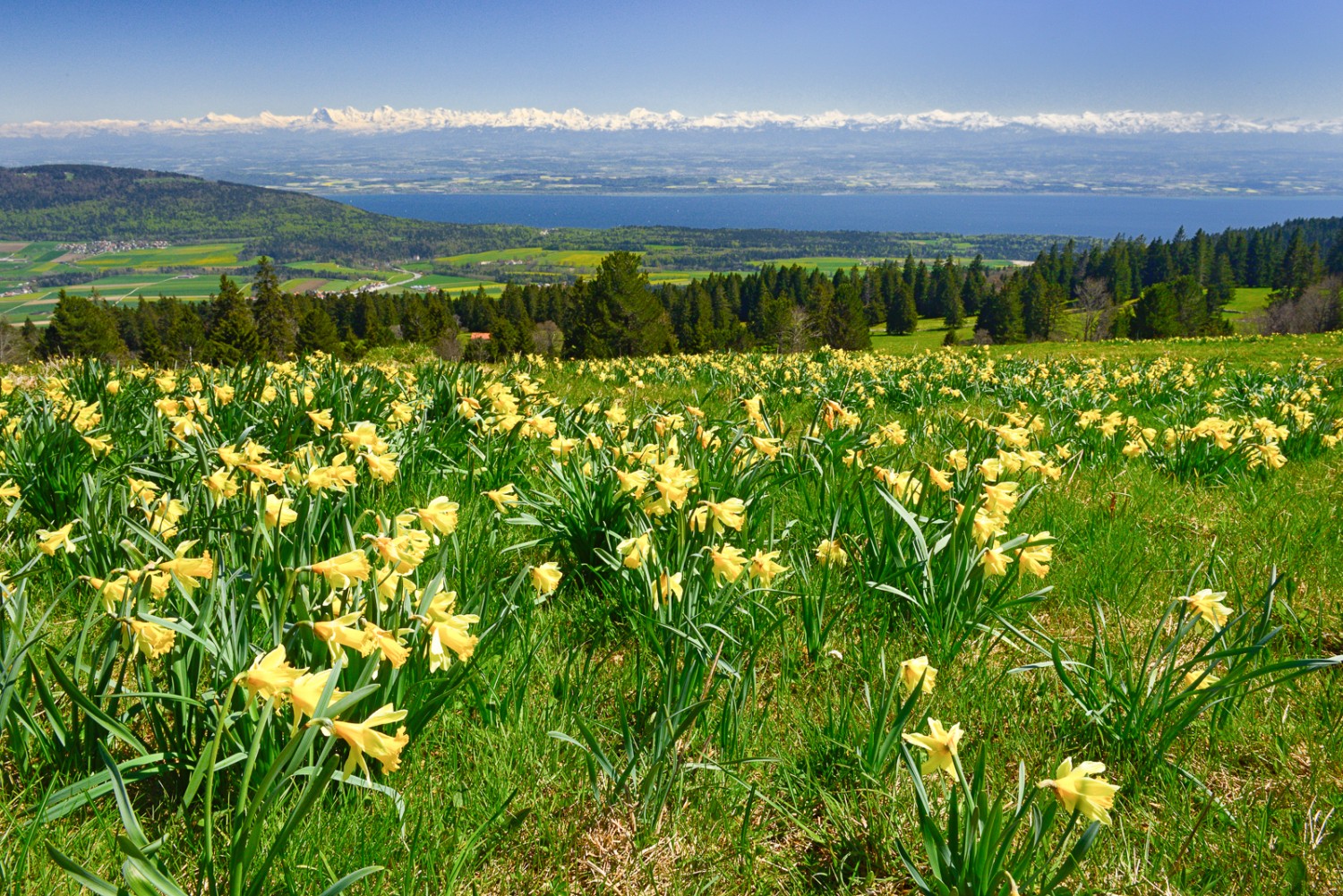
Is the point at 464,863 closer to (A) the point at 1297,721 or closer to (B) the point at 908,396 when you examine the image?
(A) the point at 1297,721

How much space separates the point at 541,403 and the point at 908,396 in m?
4.29

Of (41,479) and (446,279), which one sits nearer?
(41,479)

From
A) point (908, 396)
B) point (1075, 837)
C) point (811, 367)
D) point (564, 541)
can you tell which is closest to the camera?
point (1075, 837)

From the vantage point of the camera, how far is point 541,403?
5.12 metres

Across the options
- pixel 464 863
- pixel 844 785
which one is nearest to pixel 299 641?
pixel 464 863

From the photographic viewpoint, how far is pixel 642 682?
74.7 inches

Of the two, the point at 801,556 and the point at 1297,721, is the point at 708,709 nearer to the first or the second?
the point at 801,556

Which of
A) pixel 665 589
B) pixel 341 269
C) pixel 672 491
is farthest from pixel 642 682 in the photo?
pixel 341 269

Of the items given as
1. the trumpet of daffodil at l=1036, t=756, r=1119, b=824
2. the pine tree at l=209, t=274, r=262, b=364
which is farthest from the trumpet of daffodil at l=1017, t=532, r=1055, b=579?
the pine tree at l=209, t=274, r=262, b=364

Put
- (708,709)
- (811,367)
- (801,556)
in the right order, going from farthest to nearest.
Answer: (811,367)
(801,556)
(708,709)

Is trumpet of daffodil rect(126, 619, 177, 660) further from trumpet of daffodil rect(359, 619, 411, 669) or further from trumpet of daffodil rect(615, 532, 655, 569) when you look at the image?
trumpet of daffodil rect(615, 532, 655, 569)

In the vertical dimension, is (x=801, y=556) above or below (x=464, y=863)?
above

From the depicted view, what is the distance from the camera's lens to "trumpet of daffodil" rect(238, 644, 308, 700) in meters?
1.24

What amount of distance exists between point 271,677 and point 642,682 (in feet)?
3.07
